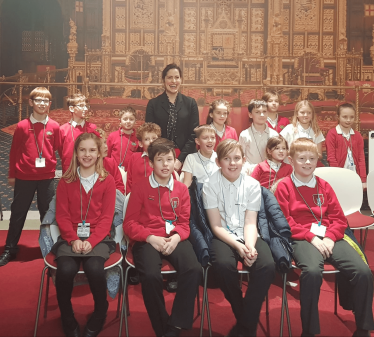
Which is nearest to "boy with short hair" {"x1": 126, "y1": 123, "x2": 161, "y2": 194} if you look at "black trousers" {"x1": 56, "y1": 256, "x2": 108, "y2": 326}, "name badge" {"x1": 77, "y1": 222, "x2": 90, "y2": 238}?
"name badge" {"x1": 77, "y1": 222, "x2": 90, "y2": 238}

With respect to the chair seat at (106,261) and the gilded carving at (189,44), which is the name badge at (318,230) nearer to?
the chair seat at (106,261)

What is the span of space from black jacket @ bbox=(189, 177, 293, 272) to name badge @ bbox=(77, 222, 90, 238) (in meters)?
0.67

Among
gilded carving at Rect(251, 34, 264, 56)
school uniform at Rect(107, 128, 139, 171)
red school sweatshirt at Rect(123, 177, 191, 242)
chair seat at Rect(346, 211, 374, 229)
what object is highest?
gilded carving at Rect(251, 34, 264, 56)

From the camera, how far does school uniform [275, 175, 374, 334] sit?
8.00 feet

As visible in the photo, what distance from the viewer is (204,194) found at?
2.80 m

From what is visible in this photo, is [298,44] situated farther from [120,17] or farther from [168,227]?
[168,227]

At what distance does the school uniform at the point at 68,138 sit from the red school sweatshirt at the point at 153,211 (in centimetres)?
149

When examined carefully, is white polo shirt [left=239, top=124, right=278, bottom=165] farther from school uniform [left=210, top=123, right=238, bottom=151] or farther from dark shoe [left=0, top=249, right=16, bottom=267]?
dark shoe [left=0, top=249, right=16, bottom=267]

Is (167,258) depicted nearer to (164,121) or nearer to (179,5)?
(164,121)

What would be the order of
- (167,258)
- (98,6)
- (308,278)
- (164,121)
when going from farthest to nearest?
(98,6), (164,121), (167,258), (308,278)

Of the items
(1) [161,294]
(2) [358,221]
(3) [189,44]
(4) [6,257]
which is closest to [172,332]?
(1) [161,294]

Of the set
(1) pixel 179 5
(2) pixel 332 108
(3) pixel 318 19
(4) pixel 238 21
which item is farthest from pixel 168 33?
(2) pixel 332 108

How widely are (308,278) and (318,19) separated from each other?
448cm

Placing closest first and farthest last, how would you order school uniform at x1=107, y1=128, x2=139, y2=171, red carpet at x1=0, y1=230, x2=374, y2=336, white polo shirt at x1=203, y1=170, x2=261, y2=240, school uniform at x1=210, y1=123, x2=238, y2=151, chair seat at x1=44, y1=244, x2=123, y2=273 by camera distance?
chair seat at x1=44, y1=244, x2=123, y2=273 → red carpet at x1=0, y1=230, x2=374, y2=336 → white polo shirt at x1=203, y1=170, x2=261, y2=240 → school uniform at x1=210, y1=123, x2=238, y2=151 → school uniform at x1=107, y1=128, x2=139, y2=171
